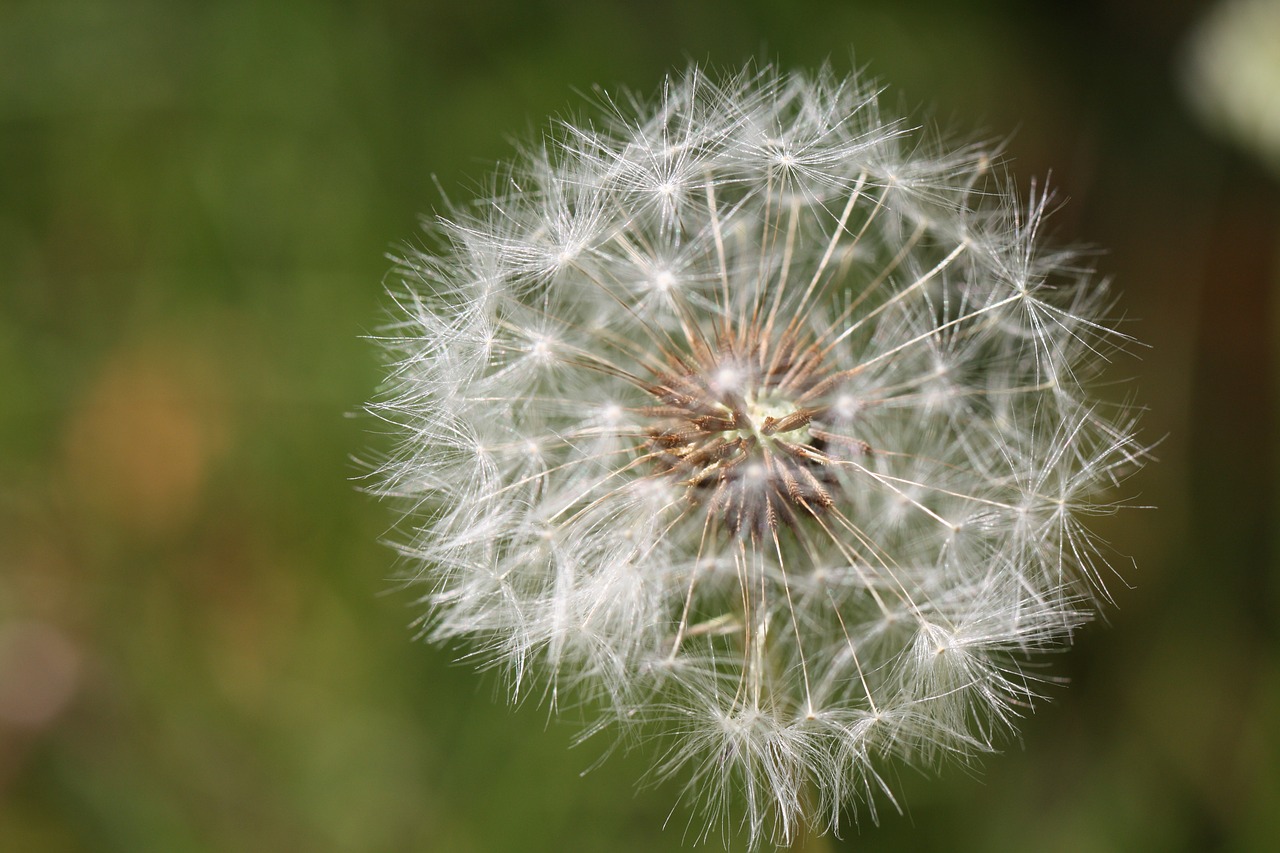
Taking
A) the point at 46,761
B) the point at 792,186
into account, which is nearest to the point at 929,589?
the point at 792,186

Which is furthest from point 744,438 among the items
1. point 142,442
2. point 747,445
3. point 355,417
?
point 142,442

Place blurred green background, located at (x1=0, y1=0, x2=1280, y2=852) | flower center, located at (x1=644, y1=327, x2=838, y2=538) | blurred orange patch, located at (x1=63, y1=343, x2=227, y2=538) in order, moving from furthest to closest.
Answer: blurred orange patch, located at (x1=63, y1=343, x2=227, y2=538) < blurred green background, located at (x1=0, y1=0, x2=1280, y2=852) < flower center, located at (x1=644, y1=327, x2=838, y2=538)

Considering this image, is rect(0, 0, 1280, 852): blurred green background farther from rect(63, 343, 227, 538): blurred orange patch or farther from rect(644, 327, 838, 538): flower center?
rect(644, 327, 838, 538): flower center

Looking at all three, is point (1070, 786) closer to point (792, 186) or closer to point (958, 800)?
point (958, 800)

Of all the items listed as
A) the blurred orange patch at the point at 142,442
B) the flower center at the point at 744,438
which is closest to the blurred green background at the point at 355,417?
the blurred orange patch at the point at 142,442

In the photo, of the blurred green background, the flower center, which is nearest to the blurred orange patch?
the blurred green background
